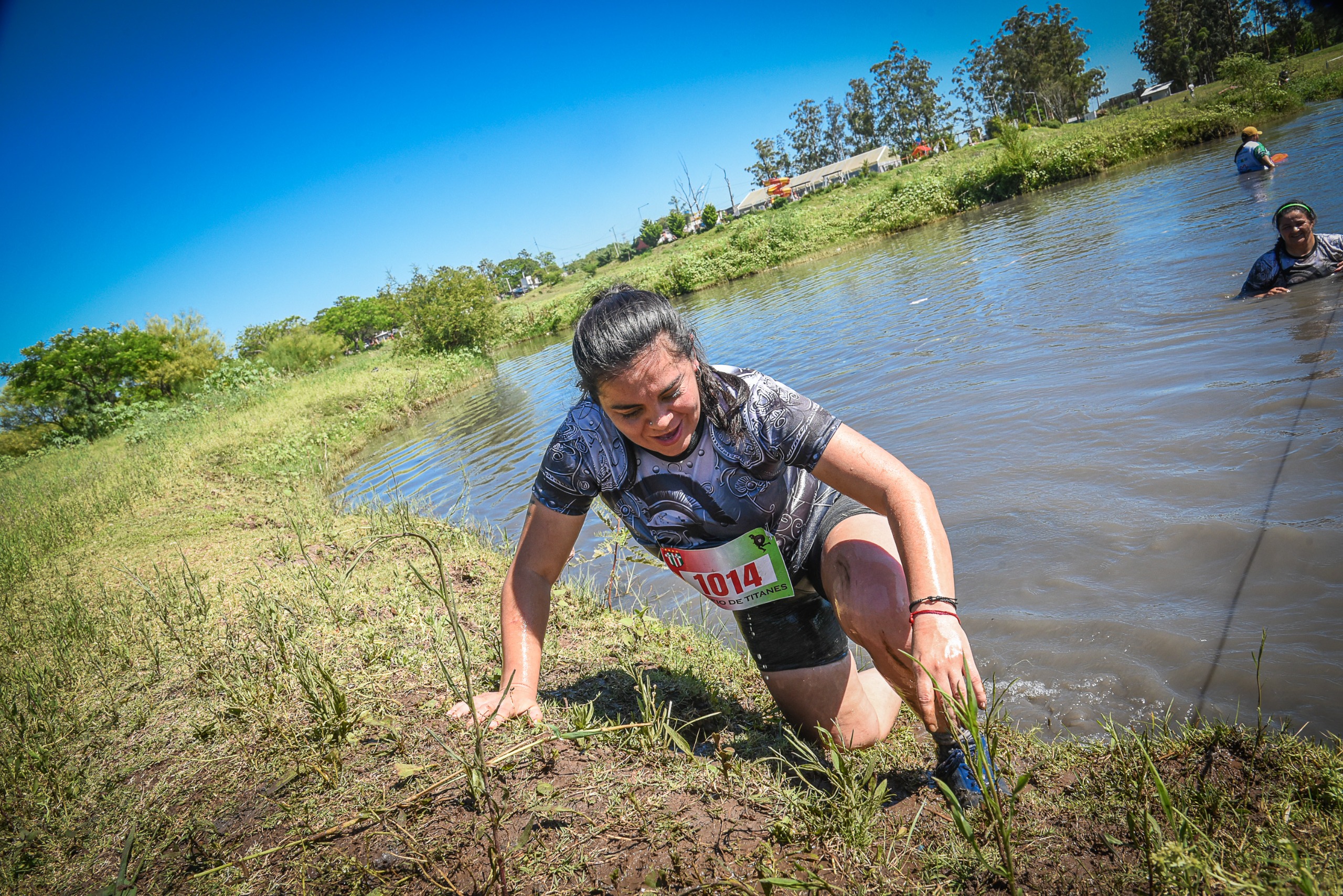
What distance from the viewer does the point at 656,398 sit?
1.97 meters

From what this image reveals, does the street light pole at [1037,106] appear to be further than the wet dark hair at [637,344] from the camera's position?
Yes

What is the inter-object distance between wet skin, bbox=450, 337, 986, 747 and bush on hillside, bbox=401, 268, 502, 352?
25.4 meters

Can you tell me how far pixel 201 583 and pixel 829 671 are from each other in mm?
4424

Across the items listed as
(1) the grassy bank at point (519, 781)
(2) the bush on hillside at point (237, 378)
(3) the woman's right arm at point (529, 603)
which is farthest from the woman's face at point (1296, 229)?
(2) the bush on hillside at point (237, 378)

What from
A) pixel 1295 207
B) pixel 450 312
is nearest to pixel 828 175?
pixel 450 312

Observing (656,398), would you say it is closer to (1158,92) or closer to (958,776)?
(958,776)

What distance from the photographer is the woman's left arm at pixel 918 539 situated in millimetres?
1592

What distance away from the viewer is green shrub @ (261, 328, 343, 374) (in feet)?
101

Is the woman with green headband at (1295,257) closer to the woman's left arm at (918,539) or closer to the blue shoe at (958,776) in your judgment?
the woman's left arm at (918,539)

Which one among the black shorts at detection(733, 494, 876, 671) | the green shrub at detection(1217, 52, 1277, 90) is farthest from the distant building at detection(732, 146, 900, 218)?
the black shorts at detection(733, 494, 876, 671)

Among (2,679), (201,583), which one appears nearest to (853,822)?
(2,679)

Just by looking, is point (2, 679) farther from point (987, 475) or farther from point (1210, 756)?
point (987, 475)

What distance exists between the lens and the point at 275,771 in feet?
6.46

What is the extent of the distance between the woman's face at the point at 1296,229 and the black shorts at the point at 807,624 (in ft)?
20.9
